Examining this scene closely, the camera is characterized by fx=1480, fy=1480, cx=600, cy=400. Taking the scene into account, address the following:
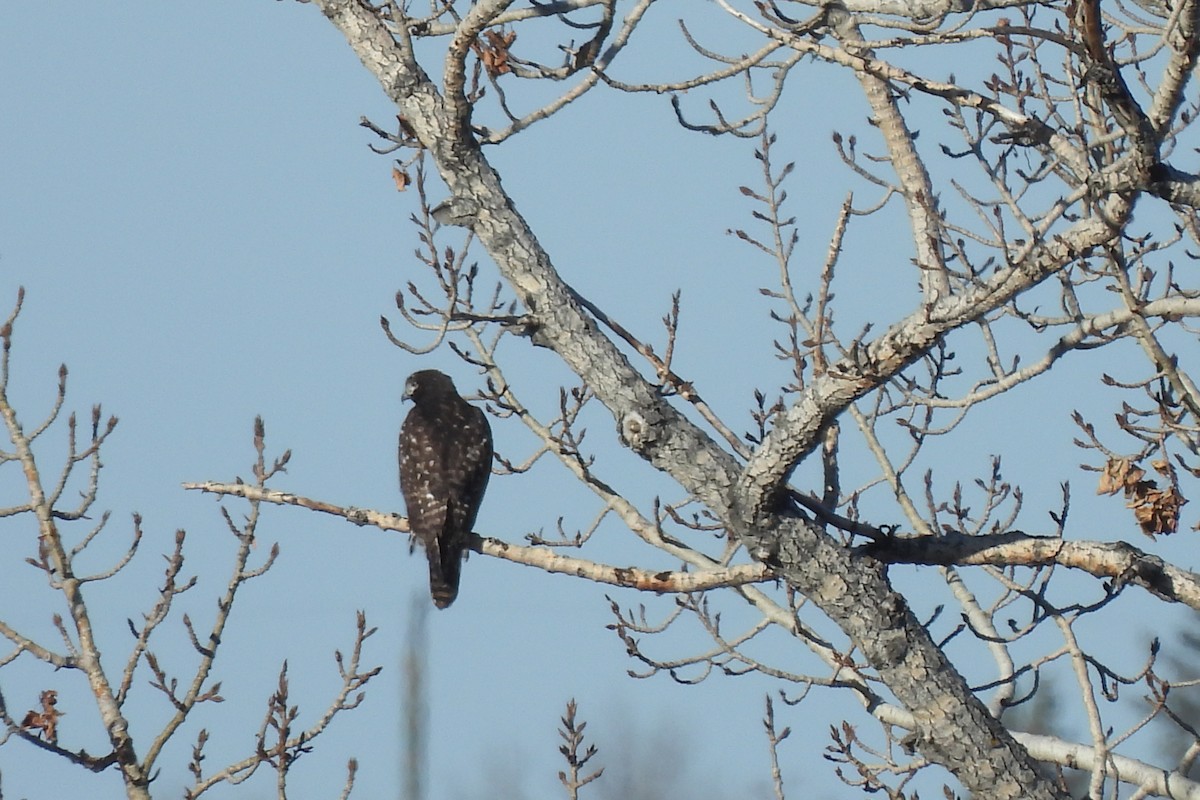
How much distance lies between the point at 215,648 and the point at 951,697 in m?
2.85

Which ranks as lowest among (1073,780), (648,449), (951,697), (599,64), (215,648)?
Result: (951,697)

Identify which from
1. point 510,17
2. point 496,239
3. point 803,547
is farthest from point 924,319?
point 510,17

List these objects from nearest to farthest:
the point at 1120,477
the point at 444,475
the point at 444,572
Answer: the point at 1120,477 < the point at 444,572 < the point at 444,475

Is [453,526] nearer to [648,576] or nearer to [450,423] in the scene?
[450,423]

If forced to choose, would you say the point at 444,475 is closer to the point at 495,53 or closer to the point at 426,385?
the point at 426,385

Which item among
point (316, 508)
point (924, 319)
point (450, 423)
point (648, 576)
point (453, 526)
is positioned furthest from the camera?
point (450, 423)

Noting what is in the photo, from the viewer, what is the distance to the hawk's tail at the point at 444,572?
7328mm

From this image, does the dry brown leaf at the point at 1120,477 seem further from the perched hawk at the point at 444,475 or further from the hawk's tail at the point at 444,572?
the hawk's tail at the point at 444,572

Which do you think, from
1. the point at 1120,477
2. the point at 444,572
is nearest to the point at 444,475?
the point at 444,572

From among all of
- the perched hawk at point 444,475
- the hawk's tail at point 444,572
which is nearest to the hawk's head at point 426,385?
the perched hawk at point 444,475

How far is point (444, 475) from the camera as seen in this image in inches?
298

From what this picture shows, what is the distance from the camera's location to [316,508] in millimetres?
5457

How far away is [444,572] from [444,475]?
0.50 metres

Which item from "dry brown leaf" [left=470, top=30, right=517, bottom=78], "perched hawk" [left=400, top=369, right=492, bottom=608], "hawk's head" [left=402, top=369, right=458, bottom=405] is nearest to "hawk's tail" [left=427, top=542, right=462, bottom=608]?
"perched hawk" [left=400, top=369, right=492, bottom=608]
